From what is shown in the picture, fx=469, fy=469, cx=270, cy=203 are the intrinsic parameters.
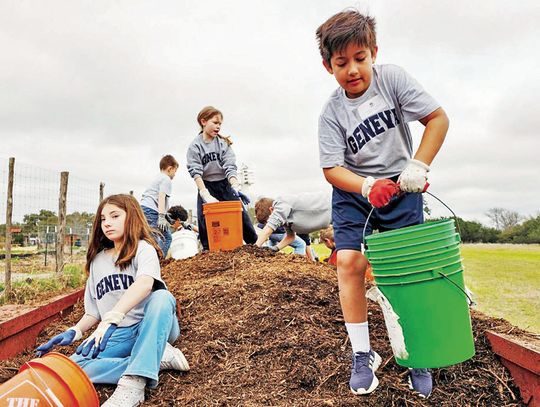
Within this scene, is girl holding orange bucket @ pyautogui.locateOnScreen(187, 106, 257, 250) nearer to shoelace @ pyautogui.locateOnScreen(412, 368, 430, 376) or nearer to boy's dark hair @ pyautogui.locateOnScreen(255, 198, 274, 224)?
boy's dark hair @ pyautogui.locateOnScreen(255, 198, 274, 224)

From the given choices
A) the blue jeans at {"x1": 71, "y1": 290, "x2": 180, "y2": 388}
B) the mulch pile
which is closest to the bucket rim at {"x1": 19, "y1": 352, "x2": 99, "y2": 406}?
the blue jeans at {"x1": 71, "y1": 290, "x2": 180, "y2": 388}

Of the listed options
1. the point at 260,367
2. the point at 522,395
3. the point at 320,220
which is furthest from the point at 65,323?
the point at 522,395

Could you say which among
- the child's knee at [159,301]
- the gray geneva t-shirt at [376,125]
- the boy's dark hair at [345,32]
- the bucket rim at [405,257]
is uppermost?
the boy's dark hair at [345,32]

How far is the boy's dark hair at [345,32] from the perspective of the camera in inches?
71.7

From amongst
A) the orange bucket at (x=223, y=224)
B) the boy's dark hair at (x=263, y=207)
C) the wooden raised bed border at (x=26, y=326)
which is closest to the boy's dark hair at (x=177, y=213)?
the boy's dark hair at (x=263, y=207)

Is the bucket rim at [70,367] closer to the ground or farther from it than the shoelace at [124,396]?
farther from it

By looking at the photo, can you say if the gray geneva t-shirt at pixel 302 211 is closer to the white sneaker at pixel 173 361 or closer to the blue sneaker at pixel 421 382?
the white sneaker at pixel 173 361

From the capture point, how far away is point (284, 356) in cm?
222

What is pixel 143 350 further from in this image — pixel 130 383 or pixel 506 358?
pixel 506 358

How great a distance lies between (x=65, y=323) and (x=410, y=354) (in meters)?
2.63

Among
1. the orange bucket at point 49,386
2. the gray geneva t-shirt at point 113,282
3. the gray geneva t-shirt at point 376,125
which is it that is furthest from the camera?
the gray geneva t-shirt at point 113,282

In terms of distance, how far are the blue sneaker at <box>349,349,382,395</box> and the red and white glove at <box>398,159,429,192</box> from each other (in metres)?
0.71

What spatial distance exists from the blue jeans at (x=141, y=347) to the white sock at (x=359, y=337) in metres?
0.82

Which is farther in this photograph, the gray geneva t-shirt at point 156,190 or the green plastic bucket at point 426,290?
the gray geneva t-shirt at point 156,190
